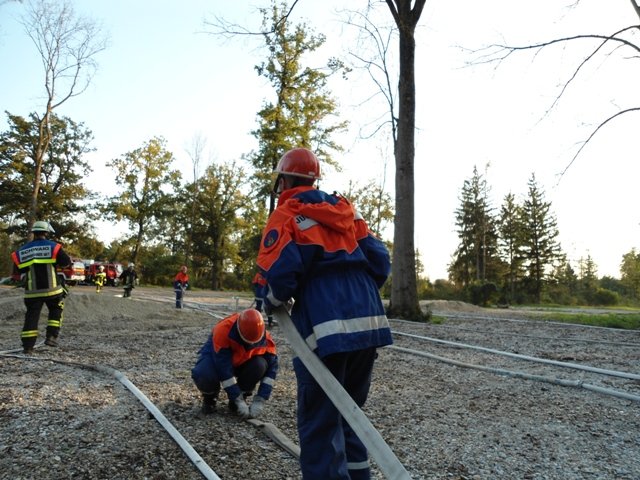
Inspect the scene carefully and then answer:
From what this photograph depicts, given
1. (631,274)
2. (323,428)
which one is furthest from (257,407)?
(631,274)

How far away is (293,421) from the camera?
166 inches

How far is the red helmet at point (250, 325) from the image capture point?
171 inches

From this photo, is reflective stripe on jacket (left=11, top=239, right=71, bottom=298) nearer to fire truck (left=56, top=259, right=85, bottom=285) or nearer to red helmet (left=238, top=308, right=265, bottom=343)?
red helmet (left=238, top=308, right=265, bottom=343)

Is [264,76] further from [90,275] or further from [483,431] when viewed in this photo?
[483,431]

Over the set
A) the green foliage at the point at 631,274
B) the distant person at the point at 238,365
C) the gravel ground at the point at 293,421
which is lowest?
the gravel ground at the point at 293,421

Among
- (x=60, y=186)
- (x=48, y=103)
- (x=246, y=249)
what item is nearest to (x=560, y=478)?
(x=48, y=103)

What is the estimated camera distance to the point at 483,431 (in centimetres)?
392

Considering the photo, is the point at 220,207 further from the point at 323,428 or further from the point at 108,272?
the point at 323,428

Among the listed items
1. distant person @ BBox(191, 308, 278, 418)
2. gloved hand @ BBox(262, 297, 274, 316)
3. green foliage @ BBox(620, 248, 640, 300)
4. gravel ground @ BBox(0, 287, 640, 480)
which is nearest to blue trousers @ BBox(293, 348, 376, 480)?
gloved hand @ BBox(262, 297, 274, 316)

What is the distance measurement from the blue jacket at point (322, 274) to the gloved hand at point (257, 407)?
1941 millimetres

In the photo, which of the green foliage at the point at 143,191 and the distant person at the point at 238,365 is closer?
the distant person at the point at 238,365

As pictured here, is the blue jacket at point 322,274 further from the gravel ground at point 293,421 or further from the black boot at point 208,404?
the black boot at point 208,404

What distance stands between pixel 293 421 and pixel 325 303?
2.25m

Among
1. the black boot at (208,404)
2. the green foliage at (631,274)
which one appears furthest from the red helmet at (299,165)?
the green foliage at (631,274)
